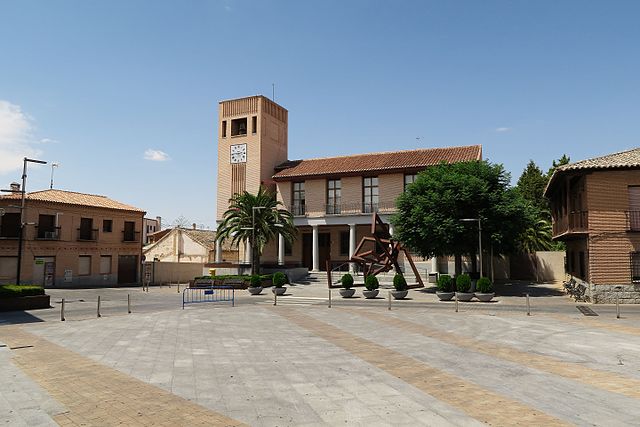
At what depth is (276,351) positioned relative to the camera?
13109mm

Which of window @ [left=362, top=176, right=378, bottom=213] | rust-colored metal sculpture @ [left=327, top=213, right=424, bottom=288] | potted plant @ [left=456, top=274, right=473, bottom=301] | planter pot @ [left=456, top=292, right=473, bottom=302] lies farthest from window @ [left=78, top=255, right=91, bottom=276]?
planter pot @ [left=456, top=292, right=473, bottom=302]

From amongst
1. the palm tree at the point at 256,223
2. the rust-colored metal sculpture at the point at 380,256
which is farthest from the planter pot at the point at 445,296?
the palm tree at the point at 256,223

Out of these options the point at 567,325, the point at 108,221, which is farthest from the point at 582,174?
the point at 108,221

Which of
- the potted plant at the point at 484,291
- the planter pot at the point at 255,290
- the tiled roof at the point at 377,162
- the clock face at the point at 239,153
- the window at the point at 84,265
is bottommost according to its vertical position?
the planter pot at the point at 255,290

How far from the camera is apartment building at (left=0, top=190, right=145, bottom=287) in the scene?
37469mm

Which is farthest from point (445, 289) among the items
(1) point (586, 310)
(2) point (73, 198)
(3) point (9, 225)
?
(2) point (73, 198)

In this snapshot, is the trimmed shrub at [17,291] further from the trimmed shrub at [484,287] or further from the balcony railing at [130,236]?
the trimmed shrub at [484,287]

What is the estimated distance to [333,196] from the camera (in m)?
48.7

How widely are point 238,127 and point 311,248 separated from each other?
53.1 feet

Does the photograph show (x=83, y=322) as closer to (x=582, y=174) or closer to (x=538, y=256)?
(x=582, y=174)

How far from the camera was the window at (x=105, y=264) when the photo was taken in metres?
43.6

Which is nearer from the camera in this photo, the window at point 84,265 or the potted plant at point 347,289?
the potted plant at point 347,289

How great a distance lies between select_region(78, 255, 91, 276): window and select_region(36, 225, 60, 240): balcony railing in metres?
2.99

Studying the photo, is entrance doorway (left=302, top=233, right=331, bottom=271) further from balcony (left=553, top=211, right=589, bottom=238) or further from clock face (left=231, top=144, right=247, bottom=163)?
balcony (left=553, top=211, right=589, bottom=238)
